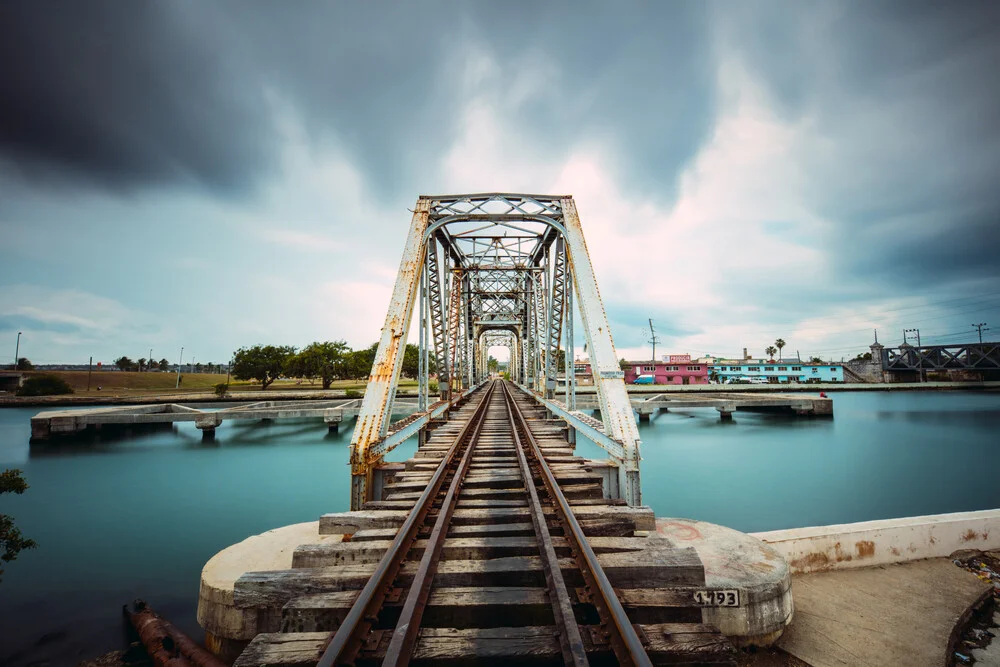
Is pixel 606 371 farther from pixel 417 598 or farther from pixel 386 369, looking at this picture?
pixel 417 598

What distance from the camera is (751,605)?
3564 millimetres

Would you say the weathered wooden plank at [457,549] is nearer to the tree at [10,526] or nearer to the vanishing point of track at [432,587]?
the vanishing point of track at [432,587]

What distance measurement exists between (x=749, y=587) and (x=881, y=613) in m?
2.26

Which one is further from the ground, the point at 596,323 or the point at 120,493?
the point at 596,323

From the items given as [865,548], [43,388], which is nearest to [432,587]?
[865,548]

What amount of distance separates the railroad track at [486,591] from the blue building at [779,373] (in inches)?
3520

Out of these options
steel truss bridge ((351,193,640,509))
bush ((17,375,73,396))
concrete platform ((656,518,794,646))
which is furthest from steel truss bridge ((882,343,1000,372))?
bush ((17,375,73,396))

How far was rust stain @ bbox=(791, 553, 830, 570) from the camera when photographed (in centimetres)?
517

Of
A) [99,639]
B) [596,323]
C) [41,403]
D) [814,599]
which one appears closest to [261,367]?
[41,403]

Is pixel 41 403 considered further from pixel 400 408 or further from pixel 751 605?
pixel 751 605

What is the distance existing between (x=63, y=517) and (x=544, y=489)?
20.2 meters

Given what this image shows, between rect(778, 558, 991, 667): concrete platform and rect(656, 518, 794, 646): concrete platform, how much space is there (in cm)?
34

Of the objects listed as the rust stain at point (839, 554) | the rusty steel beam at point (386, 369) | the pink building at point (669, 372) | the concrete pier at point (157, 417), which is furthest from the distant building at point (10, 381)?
the rust stain at point (839, 554)

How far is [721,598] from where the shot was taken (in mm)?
3420
